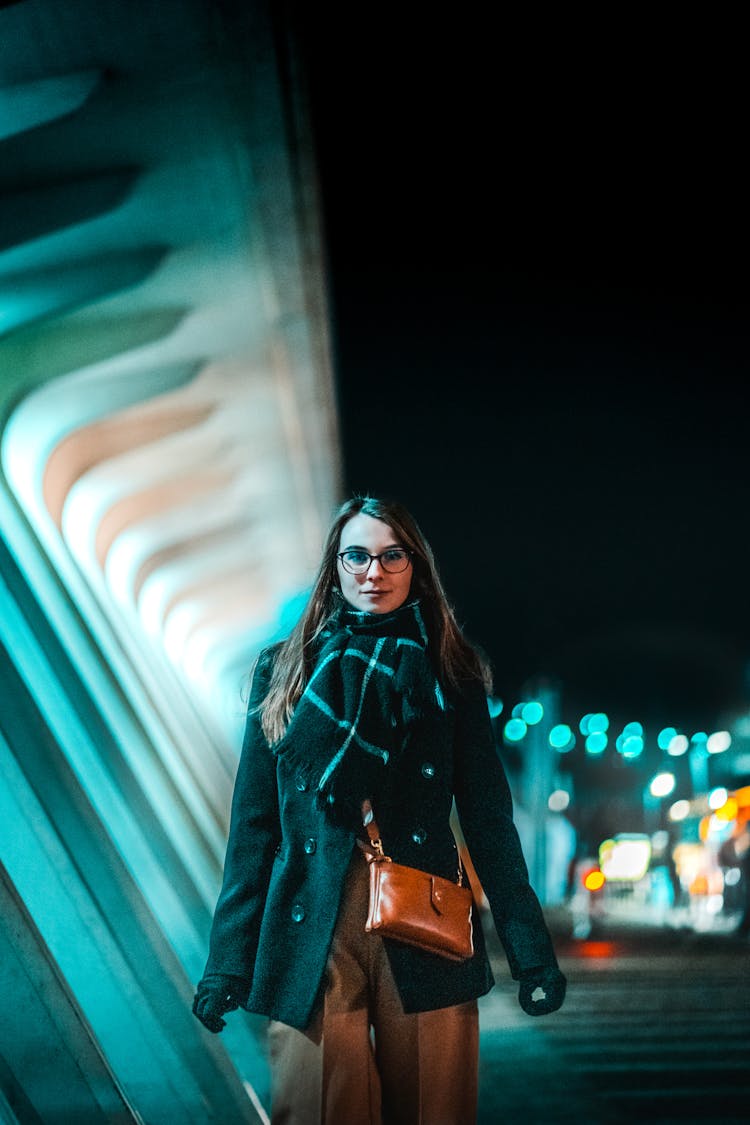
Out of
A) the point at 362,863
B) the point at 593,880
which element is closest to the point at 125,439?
the point at 593,880

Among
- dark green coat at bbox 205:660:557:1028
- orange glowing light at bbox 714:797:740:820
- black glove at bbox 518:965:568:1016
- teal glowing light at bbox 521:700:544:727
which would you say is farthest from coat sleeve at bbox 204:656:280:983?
orange glowing light at bbox 714:797:740:820

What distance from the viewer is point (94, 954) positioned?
637 centimetres

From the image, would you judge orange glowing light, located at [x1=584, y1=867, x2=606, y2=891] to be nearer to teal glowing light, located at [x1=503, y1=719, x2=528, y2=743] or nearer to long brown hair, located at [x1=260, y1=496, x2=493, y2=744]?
teal glowing light, located at [x1=503, y1=719, x2=528, y2=743]

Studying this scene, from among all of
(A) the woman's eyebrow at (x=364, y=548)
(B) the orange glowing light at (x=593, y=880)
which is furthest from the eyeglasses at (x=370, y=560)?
(B) the orange glowing light at (x=593, y=880)

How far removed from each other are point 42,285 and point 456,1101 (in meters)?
A: 7.51

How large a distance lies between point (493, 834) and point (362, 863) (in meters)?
0.34

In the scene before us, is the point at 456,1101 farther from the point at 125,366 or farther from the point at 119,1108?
the point at 125,366

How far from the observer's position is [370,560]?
11.8ft

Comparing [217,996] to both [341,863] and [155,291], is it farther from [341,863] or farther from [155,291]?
[155,291]

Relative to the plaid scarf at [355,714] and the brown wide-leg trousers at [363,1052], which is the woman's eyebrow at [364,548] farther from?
the brown wide-leg trousers at [363,1052]

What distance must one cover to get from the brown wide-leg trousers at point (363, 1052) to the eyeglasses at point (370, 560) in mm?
669

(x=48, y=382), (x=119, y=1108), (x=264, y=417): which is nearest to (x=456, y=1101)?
(x=119, y=1108)

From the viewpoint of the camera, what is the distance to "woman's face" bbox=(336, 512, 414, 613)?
11.8 ft

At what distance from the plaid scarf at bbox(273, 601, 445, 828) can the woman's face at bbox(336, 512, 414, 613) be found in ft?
0.31
